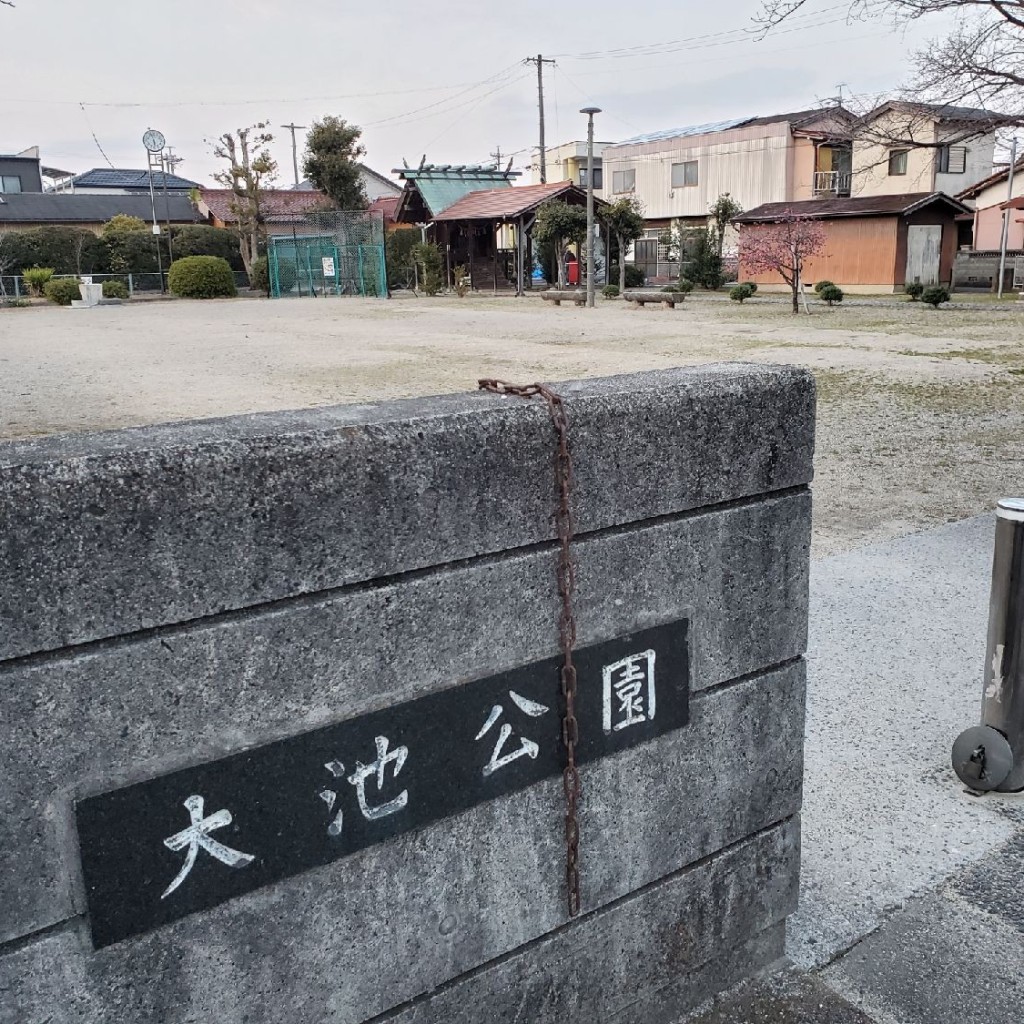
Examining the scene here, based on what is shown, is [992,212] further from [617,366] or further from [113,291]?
[113,291]

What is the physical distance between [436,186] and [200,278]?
34.7ft

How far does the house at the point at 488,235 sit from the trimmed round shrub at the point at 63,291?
1328 centimetres

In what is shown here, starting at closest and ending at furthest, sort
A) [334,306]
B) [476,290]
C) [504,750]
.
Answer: [504,750]
[334,306]
[476,290]

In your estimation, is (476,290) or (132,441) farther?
(476,290)

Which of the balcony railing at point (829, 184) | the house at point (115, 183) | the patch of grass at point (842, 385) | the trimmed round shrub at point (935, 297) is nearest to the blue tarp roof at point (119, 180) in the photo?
the house at point (115, 183)

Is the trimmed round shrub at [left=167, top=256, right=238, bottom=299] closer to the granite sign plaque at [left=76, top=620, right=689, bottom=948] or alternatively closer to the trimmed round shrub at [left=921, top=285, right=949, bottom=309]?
the trimmed round shrub at [left=921, top=285, right=949, bottom=309]

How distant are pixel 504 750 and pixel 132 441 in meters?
0.82

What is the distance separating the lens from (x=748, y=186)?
40562 mm

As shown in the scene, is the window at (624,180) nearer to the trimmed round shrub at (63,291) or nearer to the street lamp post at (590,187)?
the street lamp post at (590,187)

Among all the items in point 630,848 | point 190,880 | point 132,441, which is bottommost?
point 630,848

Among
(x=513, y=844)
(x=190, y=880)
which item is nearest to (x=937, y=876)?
(x=513, y=844)

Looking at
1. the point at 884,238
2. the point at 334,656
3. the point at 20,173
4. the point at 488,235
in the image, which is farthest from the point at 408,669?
the point at 20,173

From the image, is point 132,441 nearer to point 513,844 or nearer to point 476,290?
point 513,844

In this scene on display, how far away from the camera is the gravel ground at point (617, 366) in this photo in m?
7.49
